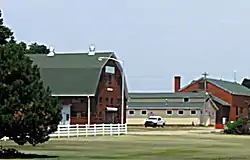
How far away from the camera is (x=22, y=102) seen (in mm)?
30484

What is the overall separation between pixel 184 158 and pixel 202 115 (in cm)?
7841

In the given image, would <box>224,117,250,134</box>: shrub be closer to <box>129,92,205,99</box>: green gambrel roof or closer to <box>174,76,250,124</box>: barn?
<box>129,92,205,99</box>: green gambrel roof

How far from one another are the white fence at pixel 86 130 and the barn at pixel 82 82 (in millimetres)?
11998

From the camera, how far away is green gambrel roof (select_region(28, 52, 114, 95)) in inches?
3039

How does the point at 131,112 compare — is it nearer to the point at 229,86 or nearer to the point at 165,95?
the point at 165,95

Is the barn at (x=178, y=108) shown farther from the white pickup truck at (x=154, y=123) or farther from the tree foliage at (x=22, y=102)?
the tree foliage at (x=22, y=102)

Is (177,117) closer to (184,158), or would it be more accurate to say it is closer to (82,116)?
(82,116)

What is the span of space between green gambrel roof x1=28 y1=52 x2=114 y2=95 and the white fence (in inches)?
480

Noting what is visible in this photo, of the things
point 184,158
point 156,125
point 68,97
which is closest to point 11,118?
point 184,158

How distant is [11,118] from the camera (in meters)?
29.9

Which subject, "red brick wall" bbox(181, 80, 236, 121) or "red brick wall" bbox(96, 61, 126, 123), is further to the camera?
"red brick wall" bbox(181, 80, 236, 121)

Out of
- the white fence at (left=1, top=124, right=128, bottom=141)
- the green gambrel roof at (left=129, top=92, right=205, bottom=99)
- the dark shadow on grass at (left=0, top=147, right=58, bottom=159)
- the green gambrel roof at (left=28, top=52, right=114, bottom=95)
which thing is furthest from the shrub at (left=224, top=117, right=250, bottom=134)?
the dark shadow on grass at (left=0, top=147, right=58, bottom=159)

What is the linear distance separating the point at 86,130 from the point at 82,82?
17.7 m

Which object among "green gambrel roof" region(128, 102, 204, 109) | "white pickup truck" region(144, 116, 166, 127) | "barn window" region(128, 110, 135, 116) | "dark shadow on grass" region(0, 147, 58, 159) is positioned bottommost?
"dark shadow on grass" region(0, 147, 58, 159)
